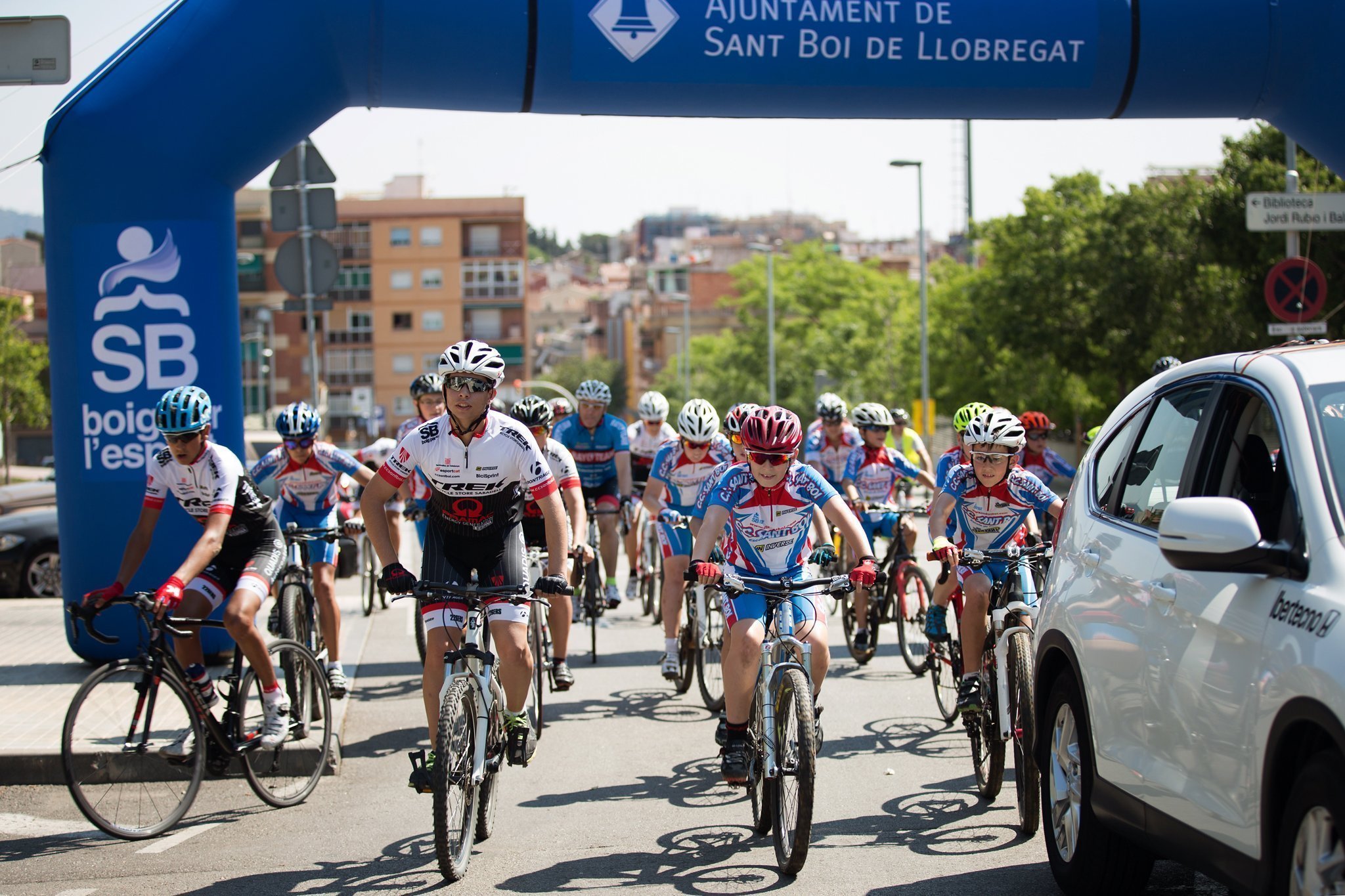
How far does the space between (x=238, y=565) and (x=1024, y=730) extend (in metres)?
4.05

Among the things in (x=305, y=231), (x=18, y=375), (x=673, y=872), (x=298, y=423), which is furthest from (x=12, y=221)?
(x=18, y=375)

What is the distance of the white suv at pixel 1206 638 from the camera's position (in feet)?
11.8

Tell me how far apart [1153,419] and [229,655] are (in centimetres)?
729

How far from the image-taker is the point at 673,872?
6039mm

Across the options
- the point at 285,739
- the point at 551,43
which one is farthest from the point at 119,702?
the point at 551,43

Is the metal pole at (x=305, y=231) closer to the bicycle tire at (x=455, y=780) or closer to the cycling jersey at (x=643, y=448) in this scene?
the cycling jersey at (x=643, y=448)

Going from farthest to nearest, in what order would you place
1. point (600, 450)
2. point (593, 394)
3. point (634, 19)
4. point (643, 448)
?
Result: point (643, 448) < point (600, 450) < point (593, 394) < point (634, 19)

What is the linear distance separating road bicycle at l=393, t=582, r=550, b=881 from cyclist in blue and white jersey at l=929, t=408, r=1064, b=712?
2.47 meters

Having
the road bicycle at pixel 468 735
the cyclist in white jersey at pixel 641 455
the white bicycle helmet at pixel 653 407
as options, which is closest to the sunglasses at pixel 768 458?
the road bicycle at pixel 468 735

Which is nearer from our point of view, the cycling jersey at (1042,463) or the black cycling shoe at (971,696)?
the black cycling shoe at (971,696)

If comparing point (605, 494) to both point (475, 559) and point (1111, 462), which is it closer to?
point (475, 559)

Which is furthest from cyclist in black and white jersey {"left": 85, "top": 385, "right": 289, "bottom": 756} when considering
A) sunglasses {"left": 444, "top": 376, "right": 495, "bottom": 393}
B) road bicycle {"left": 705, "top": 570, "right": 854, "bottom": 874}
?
road bicycle {"left": 705, "top": 570, "right": 854, "bottom": 874}

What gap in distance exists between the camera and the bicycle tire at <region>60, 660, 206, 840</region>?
670 cm

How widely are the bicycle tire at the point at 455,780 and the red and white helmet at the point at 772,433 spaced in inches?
65.4
